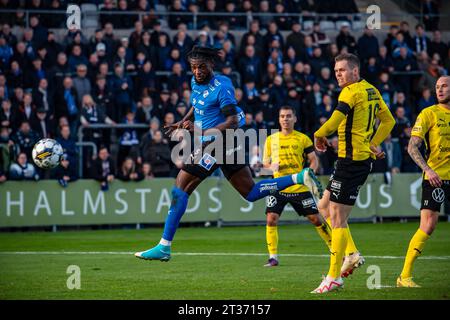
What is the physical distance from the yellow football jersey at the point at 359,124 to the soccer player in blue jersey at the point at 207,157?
113cm

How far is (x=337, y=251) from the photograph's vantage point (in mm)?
11297

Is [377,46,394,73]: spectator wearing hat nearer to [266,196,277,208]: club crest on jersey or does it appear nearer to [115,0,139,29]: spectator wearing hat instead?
[115,0,139,29]: spectator wearing hat

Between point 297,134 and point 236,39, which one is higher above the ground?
point 236,39

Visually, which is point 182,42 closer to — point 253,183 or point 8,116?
point 8,116

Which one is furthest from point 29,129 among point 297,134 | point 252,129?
point 297,134

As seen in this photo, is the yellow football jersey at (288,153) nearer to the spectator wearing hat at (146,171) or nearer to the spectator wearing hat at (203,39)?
the spectator wearing hat at (146,171)

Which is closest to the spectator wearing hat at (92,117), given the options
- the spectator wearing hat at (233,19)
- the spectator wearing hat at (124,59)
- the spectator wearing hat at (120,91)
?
the spectator wearing hat at (120,91)

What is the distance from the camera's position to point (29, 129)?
74.7ft

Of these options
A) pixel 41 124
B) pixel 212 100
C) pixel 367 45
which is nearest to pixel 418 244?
pixel 212 100

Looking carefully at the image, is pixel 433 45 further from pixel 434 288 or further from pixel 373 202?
pixel 434 288

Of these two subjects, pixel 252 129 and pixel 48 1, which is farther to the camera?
pixel 48 1

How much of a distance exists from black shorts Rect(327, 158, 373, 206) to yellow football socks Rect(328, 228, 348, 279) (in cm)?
36

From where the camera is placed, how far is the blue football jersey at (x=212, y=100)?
41.5ft

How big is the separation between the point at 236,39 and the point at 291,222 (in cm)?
645
